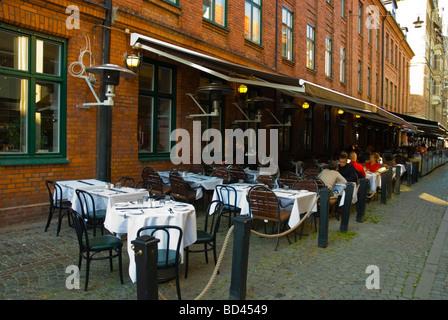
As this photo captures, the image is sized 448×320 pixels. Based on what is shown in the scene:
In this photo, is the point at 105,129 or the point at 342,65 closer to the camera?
the point at 105,129

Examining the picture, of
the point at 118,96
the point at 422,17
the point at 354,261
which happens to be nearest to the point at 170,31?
the point at 118,96

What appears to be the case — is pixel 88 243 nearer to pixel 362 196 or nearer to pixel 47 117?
pixel 47 117

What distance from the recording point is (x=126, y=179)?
755 centimetres

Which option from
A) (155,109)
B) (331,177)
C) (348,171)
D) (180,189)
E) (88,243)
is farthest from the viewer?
(155,109)

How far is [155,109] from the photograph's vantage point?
8977 millimetres

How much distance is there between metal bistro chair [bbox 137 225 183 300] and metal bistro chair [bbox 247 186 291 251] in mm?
2089

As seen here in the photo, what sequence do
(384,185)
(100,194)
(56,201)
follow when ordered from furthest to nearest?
(384,185)
(56,201)
(100,194)

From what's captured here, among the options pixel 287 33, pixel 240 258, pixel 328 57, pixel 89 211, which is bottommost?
pixel 240 258

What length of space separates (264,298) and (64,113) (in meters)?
5.30

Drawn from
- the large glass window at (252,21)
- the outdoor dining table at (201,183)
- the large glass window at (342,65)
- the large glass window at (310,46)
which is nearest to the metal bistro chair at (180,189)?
the outdoor dining table at (201,183)

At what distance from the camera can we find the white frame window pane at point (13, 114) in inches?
246

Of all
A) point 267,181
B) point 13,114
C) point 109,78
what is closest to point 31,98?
point 13,114

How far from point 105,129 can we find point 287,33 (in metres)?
10.3
